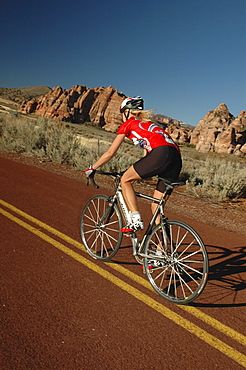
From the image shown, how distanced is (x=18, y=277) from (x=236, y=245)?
397 centimetres

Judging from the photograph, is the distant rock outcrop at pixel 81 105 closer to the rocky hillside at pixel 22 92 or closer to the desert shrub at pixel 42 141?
the rocky hillside at pixel 22 92

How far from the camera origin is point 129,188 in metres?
3.80

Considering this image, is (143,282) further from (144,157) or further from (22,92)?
(22,92)

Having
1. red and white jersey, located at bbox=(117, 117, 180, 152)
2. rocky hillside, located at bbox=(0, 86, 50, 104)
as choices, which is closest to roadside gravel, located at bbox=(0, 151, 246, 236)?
red and white jersey, located at bbox=(117, 117, 180, 152)

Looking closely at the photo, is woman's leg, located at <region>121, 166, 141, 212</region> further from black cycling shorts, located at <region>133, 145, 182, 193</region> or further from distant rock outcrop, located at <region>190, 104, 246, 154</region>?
distant rock outcrop, located at <region>190, 104, 246, 154</region>

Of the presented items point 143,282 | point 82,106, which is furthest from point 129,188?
point 82,106

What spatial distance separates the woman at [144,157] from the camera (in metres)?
3.64

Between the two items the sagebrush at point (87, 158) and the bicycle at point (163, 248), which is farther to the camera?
the sagebrush at point (87, 158)

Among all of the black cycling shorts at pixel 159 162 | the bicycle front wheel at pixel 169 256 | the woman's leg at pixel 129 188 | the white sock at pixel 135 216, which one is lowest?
the bicycle front wheel at pixel 169 256

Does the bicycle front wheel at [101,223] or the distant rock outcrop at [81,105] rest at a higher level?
the distant rock outcrop at [81,105]

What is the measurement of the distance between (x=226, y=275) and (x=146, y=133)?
7.28ft

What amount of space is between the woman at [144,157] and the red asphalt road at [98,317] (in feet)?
2.93

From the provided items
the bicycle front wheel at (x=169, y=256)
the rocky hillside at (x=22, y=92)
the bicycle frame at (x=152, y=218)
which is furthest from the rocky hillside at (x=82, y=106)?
the bicycle front wheel at (x=169, y=256)

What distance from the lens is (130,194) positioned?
3.78 meters
